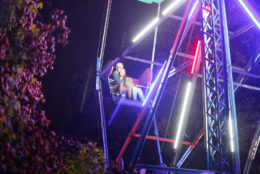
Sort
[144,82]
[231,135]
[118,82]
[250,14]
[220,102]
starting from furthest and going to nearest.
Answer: [144,82] < [118,82] < [250,14] < [220,102] < [231,135]

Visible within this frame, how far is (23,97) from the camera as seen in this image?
5293mm

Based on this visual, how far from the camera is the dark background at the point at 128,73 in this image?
13539mm

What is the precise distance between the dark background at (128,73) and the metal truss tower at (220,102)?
6.44 meters

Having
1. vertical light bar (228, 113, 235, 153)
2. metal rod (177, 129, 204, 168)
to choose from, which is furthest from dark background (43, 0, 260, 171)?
vertical light bar (228, 113, 235, 153)

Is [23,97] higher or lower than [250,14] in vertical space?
lower

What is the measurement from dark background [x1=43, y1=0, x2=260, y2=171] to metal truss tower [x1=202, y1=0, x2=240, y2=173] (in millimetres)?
6437

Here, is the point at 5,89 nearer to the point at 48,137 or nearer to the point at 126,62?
the point at 48,137

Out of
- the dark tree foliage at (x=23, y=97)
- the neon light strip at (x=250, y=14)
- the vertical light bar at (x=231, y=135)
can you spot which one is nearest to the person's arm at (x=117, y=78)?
the dark tree foliage at (x=23, y=97)

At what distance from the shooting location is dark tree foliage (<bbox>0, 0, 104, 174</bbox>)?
167 inches

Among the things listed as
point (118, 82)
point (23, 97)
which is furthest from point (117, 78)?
point (23, 97)

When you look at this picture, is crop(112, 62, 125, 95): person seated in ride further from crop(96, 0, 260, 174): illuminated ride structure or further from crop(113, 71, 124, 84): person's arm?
crop(96, 0, 260, 174): illuminated ride structure

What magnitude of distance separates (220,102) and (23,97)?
Result: 4.07 m

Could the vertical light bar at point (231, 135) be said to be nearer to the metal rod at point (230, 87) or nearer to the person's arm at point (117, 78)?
the metal rod at point (230, 87)

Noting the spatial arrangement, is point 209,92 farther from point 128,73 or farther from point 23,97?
point 128,73
